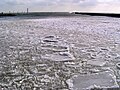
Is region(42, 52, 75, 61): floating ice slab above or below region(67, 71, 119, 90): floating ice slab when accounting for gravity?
above

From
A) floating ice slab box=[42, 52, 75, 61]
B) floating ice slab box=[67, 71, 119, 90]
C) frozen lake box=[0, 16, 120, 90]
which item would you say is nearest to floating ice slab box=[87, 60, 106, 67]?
frozen lake box=[0, 16, 120, 90]

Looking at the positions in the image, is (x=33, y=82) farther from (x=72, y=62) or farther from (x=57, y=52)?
(x=57, y=52)

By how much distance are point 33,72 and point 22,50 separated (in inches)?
93.1

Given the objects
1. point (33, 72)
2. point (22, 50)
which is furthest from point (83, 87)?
point (22, 50)

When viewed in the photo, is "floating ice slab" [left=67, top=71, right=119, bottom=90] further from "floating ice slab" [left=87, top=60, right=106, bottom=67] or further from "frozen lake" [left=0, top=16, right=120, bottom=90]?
"floating ice slab" [left=87, top=60, right=106, bottom=67]

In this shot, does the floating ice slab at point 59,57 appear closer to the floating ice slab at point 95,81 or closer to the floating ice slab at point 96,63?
the floating ice slab at point 96,63

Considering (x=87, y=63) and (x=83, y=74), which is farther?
(x=87, y=63)

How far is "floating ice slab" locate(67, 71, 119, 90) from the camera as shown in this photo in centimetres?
366

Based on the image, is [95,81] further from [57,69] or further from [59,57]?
[59,57]

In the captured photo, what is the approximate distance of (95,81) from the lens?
12.8ft

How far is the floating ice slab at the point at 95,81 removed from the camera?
366cm

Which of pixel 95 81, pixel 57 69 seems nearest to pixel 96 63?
pixel 57 69

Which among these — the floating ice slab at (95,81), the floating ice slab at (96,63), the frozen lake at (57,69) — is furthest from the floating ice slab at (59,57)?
the floating ice slab at (95,81)

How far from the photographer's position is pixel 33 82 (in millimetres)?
3924
